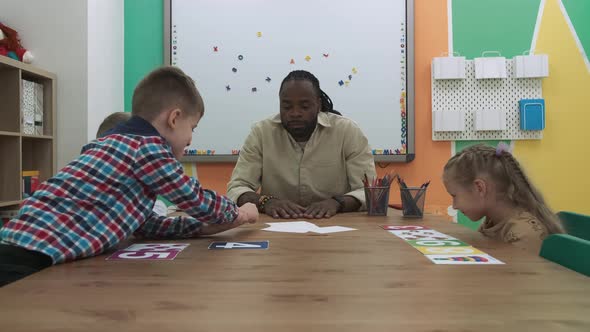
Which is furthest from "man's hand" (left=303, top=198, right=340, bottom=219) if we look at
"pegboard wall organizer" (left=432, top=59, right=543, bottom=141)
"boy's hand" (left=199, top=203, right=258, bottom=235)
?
"pegboard wall organizer" (left=432, top=59, right=543, bottom=141)

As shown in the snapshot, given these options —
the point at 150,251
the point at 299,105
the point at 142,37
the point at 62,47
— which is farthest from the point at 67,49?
the point at 150,251

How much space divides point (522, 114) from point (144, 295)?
3058 mm

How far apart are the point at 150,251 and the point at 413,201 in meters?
0.94

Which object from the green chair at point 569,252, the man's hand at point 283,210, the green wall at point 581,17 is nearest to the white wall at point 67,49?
the man's hand at point 283,210

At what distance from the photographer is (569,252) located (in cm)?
81

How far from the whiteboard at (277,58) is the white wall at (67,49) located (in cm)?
55

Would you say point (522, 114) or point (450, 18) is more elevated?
point (450, 18)

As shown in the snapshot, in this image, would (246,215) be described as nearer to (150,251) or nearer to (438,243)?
(150,251)

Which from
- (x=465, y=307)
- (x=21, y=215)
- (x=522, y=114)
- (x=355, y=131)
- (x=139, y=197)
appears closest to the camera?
(x=465, y=307)

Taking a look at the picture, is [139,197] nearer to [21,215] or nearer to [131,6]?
[21,215]

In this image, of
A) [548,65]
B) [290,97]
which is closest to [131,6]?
[290,97]

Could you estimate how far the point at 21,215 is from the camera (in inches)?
35.7

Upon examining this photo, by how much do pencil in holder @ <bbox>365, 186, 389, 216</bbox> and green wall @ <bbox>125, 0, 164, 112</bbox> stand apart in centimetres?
214

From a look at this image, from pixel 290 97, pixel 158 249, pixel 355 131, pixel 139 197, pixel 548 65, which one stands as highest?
pixel 548 65
